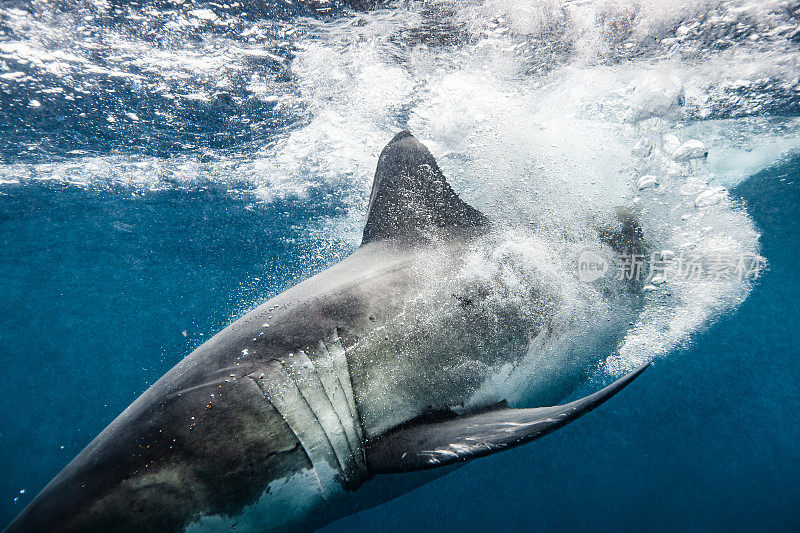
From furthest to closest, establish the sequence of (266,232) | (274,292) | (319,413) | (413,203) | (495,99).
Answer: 1. (274,292)
2. (266,232)
3. (495,99)
4. (413,203)
5. (319,413)

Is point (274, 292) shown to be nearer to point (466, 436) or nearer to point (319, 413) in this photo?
point (319, 413)

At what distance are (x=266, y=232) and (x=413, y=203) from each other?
50.4 feet

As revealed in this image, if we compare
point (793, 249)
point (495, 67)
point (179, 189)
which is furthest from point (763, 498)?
point (179, 189)

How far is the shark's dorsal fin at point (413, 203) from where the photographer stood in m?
3.67

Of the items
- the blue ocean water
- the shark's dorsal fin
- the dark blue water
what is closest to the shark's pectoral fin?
the shark's dorsal fin

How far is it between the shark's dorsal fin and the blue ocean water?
0.88 m

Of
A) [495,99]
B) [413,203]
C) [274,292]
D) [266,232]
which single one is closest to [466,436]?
[413,203]

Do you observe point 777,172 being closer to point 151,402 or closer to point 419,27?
point 419,27

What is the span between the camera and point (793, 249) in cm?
2064

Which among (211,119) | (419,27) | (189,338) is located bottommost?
(189,338)

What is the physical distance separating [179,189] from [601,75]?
13.1 m

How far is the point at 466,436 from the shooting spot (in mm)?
1951

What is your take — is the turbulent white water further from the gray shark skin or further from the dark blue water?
the dark blue water

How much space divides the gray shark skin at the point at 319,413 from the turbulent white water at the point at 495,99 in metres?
0.72
